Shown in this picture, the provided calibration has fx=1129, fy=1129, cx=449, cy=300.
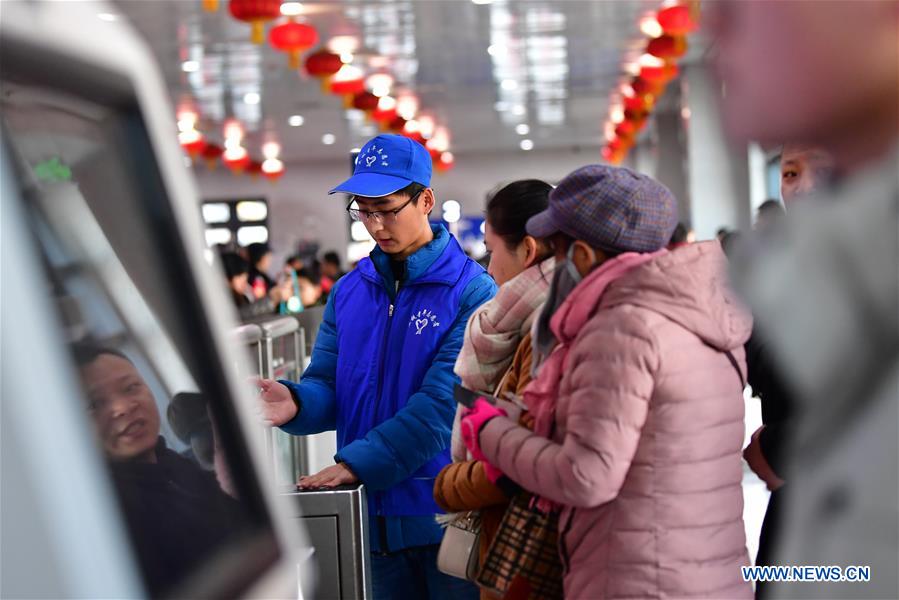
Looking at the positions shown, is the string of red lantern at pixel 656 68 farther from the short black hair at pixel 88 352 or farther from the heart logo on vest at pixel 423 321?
the short black hair at pixel 88 352

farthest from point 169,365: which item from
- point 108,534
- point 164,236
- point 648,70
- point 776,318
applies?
point 648,70

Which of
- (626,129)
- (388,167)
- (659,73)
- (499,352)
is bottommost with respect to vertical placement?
(499,352)

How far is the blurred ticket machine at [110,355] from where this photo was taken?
27.2 inches

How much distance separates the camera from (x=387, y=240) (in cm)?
277

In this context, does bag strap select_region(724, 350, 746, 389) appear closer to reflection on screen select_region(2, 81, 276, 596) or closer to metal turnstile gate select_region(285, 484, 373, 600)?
metal turnstile gate select_region(285, 484, 373, 600)

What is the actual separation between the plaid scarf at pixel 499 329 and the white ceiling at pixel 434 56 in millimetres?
9268

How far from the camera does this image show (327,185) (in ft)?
102

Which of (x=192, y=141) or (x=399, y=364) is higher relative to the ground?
(x=192, y=141)

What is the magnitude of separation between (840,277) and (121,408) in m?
0.56

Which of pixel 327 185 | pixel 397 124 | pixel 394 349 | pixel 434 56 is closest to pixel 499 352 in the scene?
pixel 394 349

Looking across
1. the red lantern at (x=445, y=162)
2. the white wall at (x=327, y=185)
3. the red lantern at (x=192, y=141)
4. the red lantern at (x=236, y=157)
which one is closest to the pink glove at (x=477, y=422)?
the red lantern at (x=192, y=141)

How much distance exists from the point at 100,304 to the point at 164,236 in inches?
5.2

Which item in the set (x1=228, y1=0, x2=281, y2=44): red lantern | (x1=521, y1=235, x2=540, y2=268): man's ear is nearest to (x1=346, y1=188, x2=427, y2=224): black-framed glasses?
(x1=521, y1=235, x2=540, y2=268): man's ear

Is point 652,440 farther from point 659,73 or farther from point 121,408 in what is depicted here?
point 659,73
